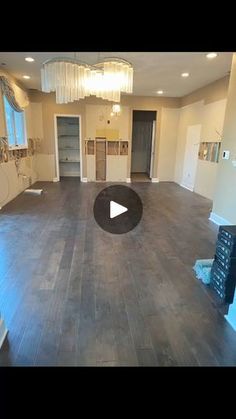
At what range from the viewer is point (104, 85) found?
3330 millimetres

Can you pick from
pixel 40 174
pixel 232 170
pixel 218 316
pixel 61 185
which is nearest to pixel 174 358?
pixel 218 316

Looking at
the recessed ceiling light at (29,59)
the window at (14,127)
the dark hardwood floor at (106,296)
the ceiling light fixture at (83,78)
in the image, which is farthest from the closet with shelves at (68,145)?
the ceiling light fixture at (83,78)

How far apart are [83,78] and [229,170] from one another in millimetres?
2633

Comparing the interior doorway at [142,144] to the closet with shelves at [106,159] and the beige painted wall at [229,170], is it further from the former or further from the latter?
the beige painted wall at [229,170]

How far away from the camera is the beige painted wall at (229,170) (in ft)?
12.6

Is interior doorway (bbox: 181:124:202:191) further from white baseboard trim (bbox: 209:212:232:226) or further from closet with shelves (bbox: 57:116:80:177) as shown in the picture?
closet with shelves (bbox: 57:116:80:177)

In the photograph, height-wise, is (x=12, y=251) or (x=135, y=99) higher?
(x=135, y=99)
